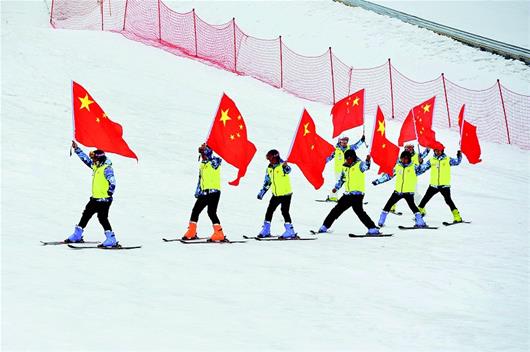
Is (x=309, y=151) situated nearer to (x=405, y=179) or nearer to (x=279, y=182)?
(x=279, y=182)

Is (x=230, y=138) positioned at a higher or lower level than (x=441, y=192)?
higher

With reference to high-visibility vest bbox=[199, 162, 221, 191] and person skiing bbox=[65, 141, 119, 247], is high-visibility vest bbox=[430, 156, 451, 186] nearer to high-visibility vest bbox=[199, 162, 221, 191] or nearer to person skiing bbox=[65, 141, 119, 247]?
high-visibility vest bbox=[199, 162, 221, 191]

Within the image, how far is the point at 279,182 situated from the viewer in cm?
1393

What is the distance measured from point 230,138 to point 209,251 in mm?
2064

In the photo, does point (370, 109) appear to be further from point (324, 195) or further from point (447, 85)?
point (324, 195)

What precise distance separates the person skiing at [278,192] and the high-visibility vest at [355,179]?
1.16 metres

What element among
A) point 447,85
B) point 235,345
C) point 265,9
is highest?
point 265,9

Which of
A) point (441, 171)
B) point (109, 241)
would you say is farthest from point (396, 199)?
point (109, 241)

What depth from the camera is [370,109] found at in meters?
25.8

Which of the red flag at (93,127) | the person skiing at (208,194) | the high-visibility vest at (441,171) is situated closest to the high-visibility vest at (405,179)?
the high-visibility vest at (441,171)

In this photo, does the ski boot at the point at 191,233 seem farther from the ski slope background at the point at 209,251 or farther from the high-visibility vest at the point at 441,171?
the high-visibility vest at the point at 441,171

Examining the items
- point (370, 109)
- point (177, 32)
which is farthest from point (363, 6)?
point (370, 109)

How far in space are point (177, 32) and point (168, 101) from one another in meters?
6.93

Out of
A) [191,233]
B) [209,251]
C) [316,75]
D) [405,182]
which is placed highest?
[316,75]
